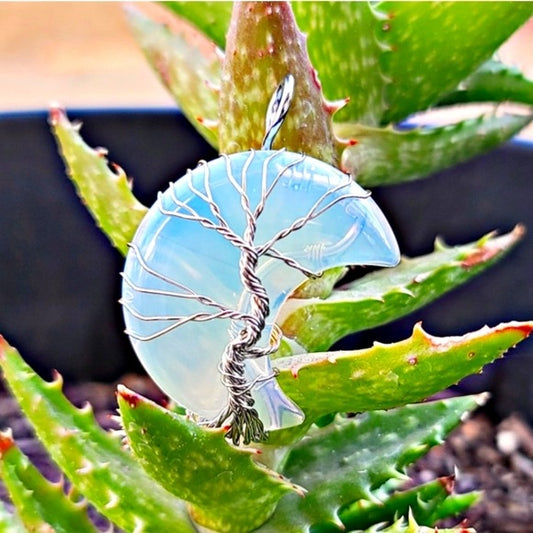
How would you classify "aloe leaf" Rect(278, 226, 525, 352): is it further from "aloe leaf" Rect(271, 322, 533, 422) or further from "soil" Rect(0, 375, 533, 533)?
"soil" Rect(0, 375, 533, 533)

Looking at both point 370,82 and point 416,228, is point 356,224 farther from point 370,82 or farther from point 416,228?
point 416,228

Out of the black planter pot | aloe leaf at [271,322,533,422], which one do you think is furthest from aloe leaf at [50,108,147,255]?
the black planter pot

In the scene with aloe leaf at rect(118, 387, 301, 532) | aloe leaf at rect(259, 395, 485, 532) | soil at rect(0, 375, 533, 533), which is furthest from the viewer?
soil at rect(0, 375, 533, 533)

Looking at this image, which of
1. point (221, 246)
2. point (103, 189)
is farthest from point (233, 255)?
point (103, 189)

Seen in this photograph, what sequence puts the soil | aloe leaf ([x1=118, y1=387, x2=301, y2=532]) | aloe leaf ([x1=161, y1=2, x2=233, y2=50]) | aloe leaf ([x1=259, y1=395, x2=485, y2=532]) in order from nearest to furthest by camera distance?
aloe leaf ([x1=118, y1=387, x2=301, y2=532])
aloe leaf ([x1=259, y1=395, x2=485, y2=532])
aloe leaf ([x1=161, y1=2, x2=233, y2=50])
the soil

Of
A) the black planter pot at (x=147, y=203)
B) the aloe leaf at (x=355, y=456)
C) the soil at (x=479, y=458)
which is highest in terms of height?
the aloe leaf at (x=355, y=456)

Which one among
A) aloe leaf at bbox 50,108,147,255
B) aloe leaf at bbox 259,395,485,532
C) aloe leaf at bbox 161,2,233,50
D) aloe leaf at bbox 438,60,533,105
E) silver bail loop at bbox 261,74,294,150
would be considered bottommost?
aloe leaf at bbox 259,395,485,532

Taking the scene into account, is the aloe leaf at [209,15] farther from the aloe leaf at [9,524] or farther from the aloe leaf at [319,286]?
the aloe leaf at [9,524]

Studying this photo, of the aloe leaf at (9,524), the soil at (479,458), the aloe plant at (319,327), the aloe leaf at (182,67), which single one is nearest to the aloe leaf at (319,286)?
the aloe plant at (319,327)
